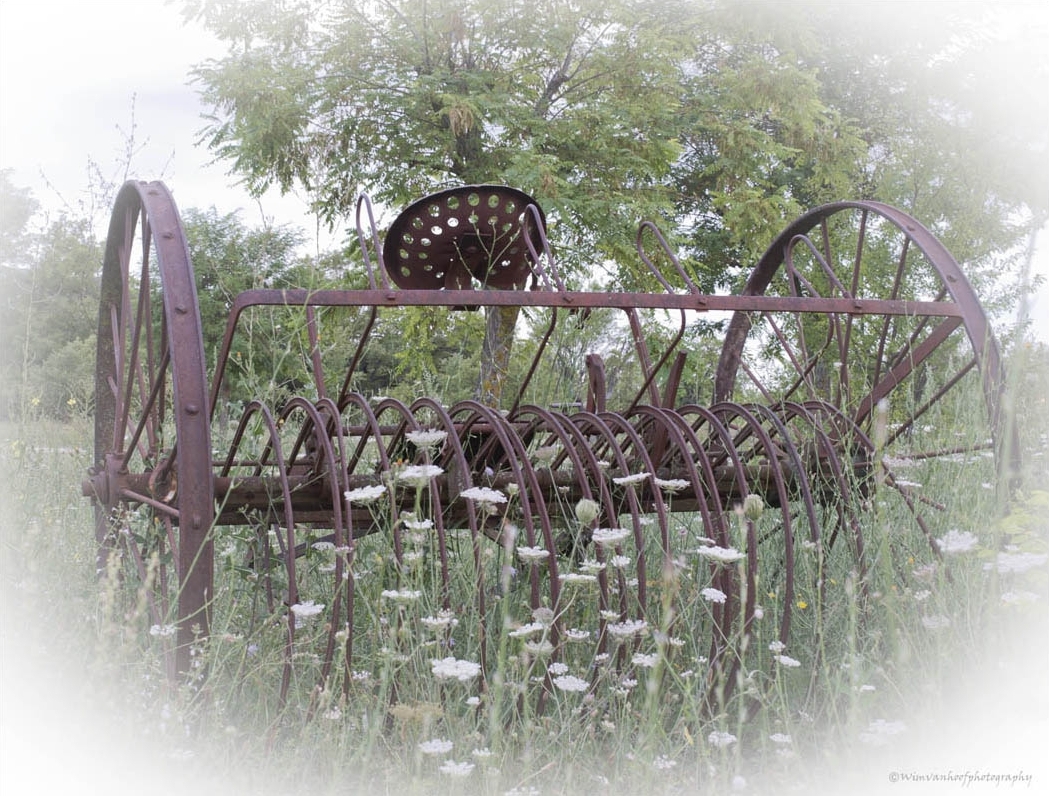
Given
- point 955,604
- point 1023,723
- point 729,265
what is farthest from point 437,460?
point 729,265

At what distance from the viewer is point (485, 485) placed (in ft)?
8.79

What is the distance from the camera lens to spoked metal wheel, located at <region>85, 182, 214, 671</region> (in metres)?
2.06

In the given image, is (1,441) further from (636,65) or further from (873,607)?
(636,65)

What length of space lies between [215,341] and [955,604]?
1305 centimetres

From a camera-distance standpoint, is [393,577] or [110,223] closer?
[393,577]

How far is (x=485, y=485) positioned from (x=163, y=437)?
868mm

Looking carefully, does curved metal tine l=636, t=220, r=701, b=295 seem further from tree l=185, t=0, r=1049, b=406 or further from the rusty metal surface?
tree l=185, t=0, r=1049, b=406

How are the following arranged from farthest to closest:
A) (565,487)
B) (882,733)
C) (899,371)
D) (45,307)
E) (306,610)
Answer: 1. (45,307)
2. (899,371)
3. (565,487)
4. (306,610)
5. (882,733)

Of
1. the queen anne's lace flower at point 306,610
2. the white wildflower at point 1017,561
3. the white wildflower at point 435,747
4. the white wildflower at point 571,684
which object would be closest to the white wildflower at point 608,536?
the white wildflower at point 571,684

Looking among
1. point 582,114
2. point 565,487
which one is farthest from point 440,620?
point 582,114

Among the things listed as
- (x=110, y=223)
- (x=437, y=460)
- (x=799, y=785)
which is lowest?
(x=799, y=785)

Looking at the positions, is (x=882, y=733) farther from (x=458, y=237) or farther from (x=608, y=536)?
(x=458, y=237)

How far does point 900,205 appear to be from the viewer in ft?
44.8

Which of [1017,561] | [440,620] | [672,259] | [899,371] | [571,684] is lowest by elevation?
[571,684]
